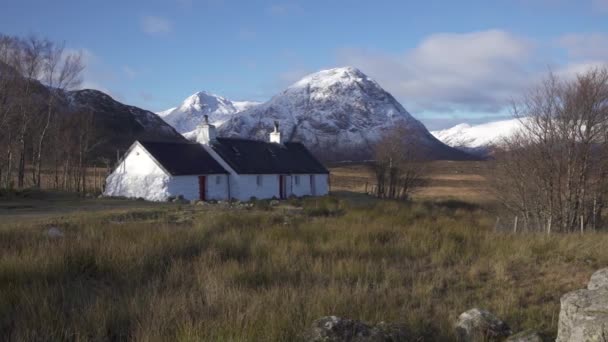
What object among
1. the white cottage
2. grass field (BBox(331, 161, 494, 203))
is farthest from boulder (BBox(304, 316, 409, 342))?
the white cottage

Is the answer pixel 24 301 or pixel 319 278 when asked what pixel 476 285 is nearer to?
pixel 319 278

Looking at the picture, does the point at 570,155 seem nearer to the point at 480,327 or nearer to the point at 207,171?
the point at 480,327

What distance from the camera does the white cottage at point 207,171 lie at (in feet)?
103

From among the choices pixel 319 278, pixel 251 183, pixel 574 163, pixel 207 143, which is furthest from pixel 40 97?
pixel 319 278

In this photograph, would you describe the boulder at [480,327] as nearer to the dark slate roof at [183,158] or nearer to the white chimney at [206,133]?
the dark slate roof at [183,158]

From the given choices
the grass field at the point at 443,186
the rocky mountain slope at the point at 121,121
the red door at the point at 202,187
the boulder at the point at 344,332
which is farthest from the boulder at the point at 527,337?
the rocky mountain slope at the point at 121,121

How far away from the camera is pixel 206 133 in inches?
1388

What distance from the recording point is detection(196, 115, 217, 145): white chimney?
115 feet

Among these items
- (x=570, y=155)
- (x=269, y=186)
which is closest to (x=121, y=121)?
(x=269, y=186)

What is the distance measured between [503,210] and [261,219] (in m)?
15.9

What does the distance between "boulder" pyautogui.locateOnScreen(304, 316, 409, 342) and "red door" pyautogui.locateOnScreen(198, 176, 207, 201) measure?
28343 millimetres

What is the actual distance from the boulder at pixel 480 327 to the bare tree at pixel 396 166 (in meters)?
37.4

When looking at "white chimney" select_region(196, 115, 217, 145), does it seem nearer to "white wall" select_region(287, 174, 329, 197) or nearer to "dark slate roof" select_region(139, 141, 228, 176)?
"dark slate roof" select_region(139, 141, 228, 176)

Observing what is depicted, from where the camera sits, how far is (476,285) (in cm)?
805
